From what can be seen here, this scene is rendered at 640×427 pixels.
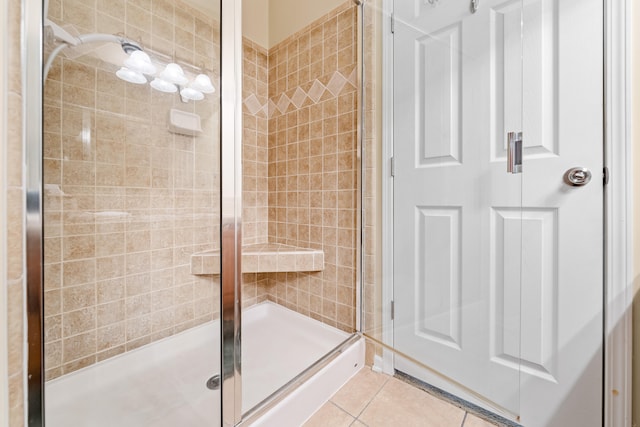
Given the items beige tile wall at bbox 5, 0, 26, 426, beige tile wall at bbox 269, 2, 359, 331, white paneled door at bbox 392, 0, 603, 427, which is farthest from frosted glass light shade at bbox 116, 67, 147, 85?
white paneled door at bbox 392, 0, 603, 427

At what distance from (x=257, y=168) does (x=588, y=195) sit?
1.56 metres

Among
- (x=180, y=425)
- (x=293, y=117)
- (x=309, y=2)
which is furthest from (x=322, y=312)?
(x=309, y=2)

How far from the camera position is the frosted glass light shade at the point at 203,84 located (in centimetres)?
91

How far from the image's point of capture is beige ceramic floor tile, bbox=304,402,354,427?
36.1 inches

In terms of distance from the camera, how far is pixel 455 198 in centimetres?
103

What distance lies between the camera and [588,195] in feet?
2.64

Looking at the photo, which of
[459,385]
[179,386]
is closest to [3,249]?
[179,386]

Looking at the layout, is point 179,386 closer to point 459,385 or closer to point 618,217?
point 459,385

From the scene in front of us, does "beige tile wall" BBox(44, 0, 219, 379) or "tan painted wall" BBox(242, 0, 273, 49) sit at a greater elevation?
"tan painted wall" BBox(242, 0, 273, 49)

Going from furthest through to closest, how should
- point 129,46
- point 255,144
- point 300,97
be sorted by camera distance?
point 255,144 < point 300,97 < point 129,46

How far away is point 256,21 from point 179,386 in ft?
6.62

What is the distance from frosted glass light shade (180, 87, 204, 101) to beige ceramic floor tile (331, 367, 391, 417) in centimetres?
133

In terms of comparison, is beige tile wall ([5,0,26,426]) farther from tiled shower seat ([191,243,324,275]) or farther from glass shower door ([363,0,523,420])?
glass shower door ([363,0,523,420])

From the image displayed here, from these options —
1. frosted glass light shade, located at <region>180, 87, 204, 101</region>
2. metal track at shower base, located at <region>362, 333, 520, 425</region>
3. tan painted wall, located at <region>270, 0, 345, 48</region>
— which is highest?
tan painted wall, located at <region>270, 0, 345, 48</region>
